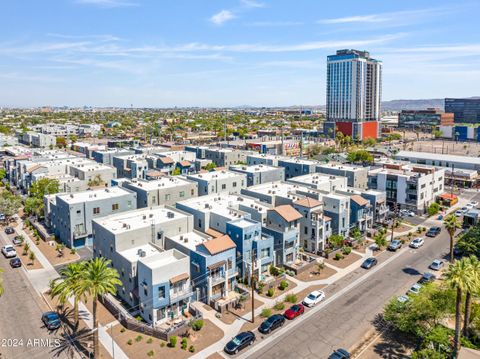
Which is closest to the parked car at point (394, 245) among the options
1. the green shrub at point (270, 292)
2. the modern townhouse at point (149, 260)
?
the green shrub at point (270, 292)

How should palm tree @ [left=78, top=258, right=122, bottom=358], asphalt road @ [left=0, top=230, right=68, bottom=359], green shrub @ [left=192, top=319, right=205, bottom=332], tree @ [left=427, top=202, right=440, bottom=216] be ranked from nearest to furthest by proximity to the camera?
palm tree @ [left=78, top=258, right=122, bottom=358]
asphalt road @ [left=0, top=230, right=68, bottom=359]
green shrub @ [left=192, top=319, right=205, bottom=332]
tree @ [left=427, top=202, right=440, bottom=216]

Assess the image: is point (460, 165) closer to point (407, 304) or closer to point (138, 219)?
point (407, 304)

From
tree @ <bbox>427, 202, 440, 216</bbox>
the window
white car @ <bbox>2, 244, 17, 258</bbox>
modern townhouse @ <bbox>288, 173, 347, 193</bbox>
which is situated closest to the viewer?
the window

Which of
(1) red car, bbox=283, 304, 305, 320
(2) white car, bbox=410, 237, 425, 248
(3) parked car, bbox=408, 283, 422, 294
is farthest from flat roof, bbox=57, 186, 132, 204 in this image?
(2) white car, bbox=410, 237, 425, 248

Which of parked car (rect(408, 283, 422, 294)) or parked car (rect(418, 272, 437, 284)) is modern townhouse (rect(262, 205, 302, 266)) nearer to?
parked car (rect(408, 283, 422, 294))

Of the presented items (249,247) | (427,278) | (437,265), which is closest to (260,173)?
(249,247)

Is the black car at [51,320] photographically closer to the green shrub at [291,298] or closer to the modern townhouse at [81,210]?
the modern townhouse at [81,210]

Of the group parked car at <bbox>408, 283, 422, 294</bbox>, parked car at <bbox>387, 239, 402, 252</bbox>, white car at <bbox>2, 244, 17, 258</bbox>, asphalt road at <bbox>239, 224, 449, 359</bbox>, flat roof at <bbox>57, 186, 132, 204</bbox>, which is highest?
flat roof at <bbox>57, 186, 132, 204</bbox>
